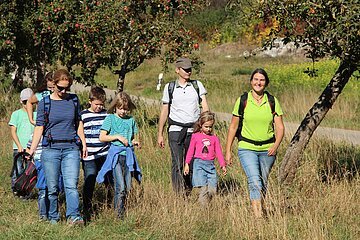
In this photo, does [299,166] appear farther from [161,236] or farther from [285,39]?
[161,236]

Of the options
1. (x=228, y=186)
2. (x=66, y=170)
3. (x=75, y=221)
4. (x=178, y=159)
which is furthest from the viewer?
(x=228, y=186)

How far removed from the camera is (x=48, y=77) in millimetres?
8562

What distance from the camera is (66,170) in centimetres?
736

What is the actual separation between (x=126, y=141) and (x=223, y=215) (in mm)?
1313

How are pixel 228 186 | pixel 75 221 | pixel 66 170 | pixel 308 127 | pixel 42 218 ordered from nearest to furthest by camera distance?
pixel 75 221 → pixel 66 170 → pixel 42 218 → pixel 308 127 → pixel 228 186

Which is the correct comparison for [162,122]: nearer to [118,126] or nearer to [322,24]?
[118,126]

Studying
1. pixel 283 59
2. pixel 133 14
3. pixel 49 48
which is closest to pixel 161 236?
pixel 133 14

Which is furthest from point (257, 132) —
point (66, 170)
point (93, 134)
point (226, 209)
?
point (66, 170)

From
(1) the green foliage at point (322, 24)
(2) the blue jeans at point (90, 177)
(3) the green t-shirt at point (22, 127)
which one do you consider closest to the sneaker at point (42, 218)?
(2) the blue jeans at point (90, 177)

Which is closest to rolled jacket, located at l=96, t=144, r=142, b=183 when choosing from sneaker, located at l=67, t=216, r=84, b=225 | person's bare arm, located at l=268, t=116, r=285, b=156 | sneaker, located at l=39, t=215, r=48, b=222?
sneaker, located at l=67, t=216, r=84, b=225

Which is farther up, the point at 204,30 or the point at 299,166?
the point at 204,30

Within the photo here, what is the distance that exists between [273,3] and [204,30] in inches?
1360

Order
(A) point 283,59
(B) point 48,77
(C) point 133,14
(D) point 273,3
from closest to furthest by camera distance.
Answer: (D) point 273,3
(B) point 48,77
(C) point 133,14
(A) point 283,59

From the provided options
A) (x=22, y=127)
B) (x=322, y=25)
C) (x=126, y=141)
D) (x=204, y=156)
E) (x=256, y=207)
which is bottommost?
(x=256, y=207)
